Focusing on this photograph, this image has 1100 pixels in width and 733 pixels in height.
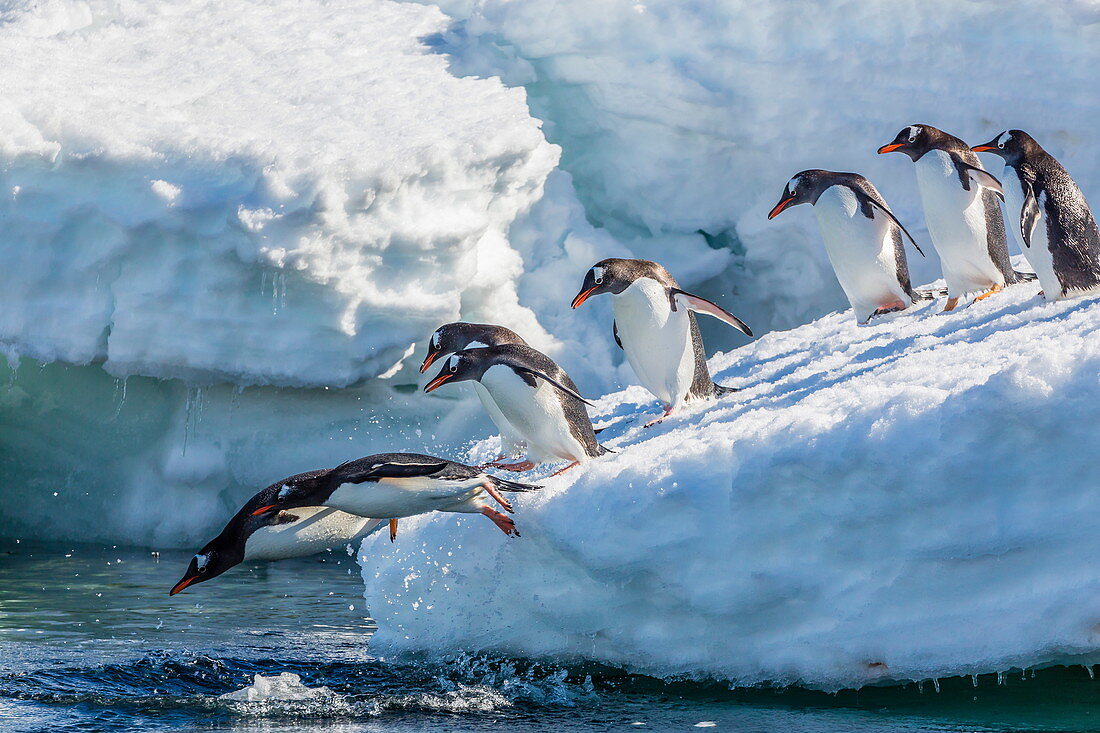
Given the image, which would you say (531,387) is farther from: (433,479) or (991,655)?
(991,655)

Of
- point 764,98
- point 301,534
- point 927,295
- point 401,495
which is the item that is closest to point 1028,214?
point 927,295

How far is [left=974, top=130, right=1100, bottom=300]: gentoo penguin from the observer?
15.8ft

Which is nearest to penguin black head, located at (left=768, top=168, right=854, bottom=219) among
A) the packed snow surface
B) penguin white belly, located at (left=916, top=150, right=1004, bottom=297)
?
penguin white belly, located at (left=916, top=150, right=1004, bottom=297)

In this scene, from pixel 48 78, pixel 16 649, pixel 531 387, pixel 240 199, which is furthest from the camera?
pixel 48 78

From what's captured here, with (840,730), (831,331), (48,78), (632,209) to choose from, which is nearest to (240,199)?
(48,78)

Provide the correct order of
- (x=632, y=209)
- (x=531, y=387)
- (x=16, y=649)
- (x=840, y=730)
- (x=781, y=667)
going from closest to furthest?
(x=840, y=730) < (x=781, y=667) < (x=531, y=387) < (x=16, y=649) < (x=632, y=209)

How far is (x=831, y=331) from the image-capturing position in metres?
6.33

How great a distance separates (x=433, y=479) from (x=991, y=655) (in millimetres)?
1658

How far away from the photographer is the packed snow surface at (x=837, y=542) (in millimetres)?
3104

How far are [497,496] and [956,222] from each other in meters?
3.03

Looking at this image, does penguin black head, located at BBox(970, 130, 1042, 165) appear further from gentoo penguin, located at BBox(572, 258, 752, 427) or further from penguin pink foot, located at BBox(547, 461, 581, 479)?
penguin pink foot, located at BBox(547, 461, 581, 479)

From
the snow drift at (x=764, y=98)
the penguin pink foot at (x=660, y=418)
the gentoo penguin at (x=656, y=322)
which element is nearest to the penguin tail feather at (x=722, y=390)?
the gentoo penguin at (x=656, y=322)

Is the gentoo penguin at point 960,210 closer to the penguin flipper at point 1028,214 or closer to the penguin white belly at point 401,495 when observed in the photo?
the penguin flipper at point 1028,214

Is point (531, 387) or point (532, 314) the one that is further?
point (532, 314)
